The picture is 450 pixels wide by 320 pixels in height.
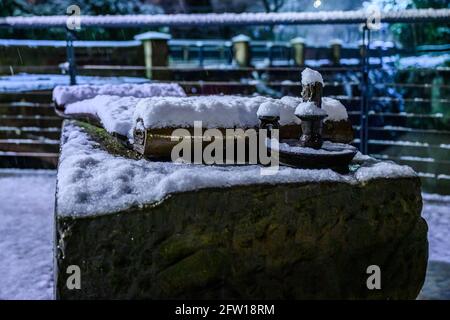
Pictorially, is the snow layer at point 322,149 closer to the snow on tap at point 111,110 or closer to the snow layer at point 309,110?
the snow layer at point 309,110

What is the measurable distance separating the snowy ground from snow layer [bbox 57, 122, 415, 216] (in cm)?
99

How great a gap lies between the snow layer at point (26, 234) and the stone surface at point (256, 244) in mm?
1177

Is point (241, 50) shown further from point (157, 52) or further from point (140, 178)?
point (140, 178)

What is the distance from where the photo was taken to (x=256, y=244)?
1.77 metres

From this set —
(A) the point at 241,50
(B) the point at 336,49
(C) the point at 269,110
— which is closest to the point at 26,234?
(C) the point at 269,110

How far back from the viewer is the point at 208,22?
4.59m

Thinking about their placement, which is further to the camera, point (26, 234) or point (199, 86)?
point (199, 86)

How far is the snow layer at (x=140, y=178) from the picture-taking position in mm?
1607

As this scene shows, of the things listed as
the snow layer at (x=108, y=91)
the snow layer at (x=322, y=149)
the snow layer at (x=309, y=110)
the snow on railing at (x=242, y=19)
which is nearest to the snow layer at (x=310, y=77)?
the snow layer at (x=309, y=110)

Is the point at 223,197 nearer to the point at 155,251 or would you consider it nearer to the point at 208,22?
the point at 155,251

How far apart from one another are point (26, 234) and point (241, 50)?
9.73m

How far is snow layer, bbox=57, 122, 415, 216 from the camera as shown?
1.61 m
